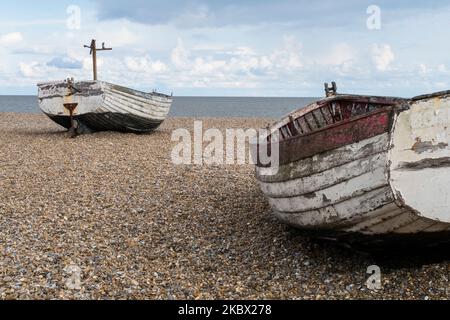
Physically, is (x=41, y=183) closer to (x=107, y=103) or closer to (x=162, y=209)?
(x=162, y=209)

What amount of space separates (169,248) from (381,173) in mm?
3045

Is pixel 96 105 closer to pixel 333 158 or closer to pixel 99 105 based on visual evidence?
pixel 99 105

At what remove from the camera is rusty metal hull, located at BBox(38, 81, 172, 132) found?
16516mm

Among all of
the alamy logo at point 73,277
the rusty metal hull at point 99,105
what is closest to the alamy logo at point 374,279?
the alamy logo at point 73,277

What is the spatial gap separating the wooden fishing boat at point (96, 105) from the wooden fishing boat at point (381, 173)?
39.5ft

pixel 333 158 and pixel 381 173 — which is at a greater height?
pixel 333 158

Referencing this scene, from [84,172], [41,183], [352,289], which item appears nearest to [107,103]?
[84,172]

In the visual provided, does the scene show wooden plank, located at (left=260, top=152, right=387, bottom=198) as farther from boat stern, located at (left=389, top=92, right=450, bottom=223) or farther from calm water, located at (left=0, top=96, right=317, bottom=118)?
calm water, located at (left=0, top=96, right=317, bottom=118)

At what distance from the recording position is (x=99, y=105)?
16547mm

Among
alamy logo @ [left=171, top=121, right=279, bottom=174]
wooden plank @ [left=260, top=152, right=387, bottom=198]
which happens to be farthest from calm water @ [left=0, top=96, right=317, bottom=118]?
wooden plank @ [left=260, top=152, right=387, bottom=198]

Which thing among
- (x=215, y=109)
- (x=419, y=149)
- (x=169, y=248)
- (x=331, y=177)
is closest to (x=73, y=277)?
(x=169, y=248)

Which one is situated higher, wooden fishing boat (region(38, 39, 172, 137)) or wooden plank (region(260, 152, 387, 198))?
wooden fishing boat (region(38, 39, 172, 137))

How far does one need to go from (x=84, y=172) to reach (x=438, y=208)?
8025 mm

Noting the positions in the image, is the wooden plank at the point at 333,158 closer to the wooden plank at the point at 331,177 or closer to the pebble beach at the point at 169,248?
the wooden plank at the point at 331,177
